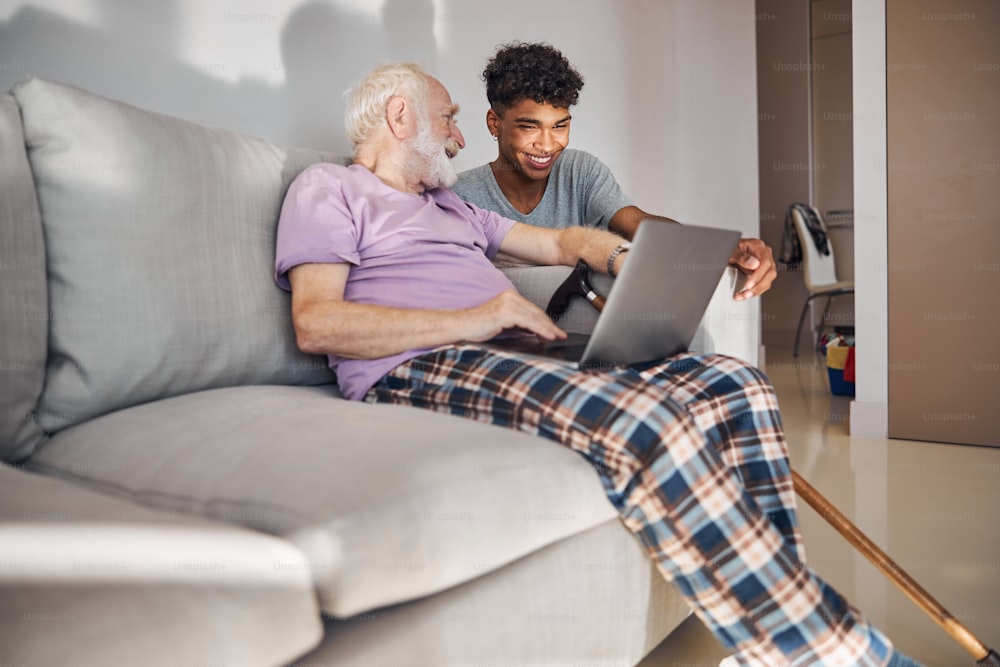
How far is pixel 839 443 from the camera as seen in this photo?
282 cm

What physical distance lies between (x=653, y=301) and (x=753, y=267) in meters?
0.48

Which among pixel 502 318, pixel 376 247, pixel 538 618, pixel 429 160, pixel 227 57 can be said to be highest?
pixel 227 57

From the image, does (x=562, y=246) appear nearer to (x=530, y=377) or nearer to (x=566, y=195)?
(x=566, y=195)

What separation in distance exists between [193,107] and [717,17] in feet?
9.95

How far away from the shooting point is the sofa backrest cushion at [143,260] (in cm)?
120

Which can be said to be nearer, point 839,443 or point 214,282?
point 214,282

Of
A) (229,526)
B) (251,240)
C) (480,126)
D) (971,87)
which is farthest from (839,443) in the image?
(229,526)

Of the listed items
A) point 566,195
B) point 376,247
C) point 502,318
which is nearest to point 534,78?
point 566,195

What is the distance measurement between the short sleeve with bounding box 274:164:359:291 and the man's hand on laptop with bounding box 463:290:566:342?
245 mm

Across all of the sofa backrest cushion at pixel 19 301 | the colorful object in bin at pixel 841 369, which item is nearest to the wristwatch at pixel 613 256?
the sofa backrest cushion at pixel 19 301

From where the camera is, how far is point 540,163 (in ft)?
7.25

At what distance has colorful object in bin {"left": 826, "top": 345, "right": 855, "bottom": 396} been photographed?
3.49m

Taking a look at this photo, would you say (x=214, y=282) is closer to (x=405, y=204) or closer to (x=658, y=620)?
(x=405, y=204)

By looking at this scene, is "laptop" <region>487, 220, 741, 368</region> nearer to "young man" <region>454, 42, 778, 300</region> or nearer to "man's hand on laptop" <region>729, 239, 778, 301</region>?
Result: "man's hand on laptop" <region>729, 239, 778, 301</region>
